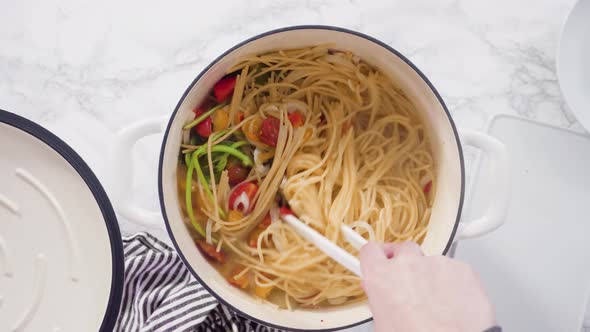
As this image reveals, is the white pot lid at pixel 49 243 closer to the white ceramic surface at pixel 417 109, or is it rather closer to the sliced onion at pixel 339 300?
the white ceramic surface at pixel 417 109

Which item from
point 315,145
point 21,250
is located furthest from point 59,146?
point 315,145

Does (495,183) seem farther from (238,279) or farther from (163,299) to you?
(163,299)

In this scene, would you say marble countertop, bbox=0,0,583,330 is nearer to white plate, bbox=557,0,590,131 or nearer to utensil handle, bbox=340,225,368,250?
white plate, bbox=557,0,590,131

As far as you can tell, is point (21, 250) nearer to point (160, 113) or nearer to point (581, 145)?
point (160, 113)

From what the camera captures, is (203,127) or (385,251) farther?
(203,127)

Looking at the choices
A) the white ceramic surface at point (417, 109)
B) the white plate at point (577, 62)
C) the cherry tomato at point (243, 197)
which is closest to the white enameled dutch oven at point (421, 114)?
the white ceramic surface at point (417, 109)

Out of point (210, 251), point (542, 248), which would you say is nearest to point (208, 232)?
point (210, 251)
